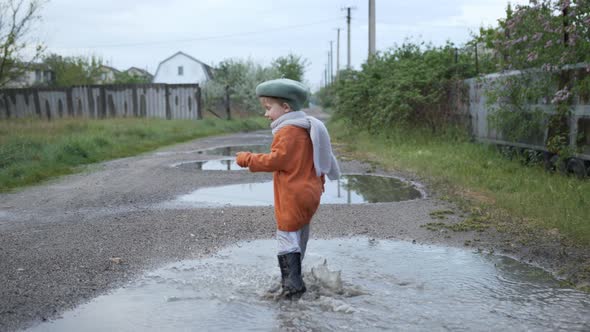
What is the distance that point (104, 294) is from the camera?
13.5 feet

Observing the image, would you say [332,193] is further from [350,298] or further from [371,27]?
[371,27]

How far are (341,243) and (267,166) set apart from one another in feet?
6.10

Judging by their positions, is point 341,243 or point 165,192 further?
point 165,192

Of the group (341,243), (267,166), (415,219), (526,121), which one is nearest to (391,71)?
(526,121)

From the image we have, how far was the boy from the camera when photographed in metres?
4.03

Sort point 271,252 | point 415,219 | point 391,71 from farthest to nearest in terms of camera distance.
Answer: point 391,71
point 415,219
point 271,252

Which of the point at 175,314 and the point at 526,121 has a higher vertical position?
the point at 526,121

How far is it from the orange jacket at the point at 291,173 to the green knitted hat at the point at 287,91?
19 cm

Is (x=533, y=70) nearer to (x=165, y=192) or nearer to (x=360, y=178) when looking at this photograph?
(x=360, y=178)

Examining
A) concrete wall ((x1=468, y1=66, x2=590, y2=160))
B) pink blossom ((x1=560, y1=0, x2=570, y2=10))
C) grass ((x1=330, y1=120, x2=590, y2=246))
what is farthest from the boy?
concrete wall ((x1=468, y1=66, x2=590, y2=160))

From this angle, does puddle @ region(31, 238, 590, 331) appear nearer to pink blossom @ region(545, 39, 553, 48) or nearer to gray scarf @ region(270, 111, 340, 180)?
gray scarf @ region(270, 111, 340, 180)

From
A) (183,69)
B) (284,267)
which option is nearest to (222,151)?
(284,267)

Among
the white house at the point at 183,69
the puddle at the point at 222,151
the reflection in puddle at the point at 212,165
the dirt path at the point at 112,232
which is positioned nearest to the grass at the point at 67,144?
the puddle at the point at 222,151

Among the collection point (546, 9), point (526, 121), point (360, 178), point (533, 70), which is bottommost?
point (360, 178)
